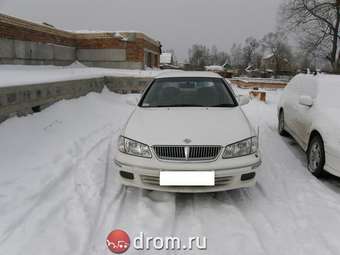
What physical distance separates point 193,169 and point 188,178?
0.35ft

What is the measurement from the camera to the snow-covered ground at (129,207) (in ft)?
8.66

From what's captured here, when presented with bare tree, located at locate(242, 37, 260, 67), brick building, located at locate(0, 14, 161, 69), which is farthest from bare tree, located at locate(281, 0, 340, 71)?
bare tree, located at locate(242, 37, 260, 67)

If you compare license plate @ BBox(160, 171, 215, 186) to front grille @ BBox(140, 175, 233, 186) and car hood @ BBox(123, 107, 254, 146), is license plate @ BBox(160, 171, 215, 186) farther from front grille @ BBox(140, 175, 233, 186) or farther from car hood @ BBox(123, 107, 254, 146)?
car hood @ BBox(123, 107, 254, 146)

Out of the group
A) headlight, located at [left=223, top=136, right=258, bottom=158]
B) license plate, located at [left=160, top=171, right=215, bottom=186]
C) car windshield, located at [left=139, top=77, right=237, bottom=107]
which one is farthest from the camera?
car windshield, located at [left=139, top=77, right=237, bottom=107]

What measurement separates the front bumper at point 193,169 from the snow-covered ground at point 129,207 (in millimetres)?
277

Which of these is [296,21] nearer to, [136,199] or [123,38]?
[123,38]

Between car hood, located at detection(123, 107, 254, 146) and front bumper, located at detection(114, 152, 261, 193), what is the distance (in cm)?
22

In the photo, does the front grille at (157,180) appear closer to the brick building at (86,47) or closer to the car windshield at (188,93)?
the car windshield at (188,93)

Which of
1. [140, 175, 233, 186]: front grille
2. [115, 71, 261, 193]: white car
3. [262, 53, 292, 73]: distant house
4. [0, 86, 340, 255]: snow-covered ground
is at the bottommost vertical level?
[0, 86, 340, 255]: snow-covered ground

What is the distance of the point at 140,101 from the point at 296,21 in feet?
106

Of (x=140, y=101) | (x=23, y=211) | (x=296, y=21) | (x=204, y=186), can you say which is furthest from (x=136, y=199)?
(x=296, y=21)

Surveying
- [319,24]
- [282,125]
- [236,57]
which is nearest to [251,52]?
[236,57]

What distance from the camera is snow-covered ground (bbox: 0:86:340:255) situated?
8.66ft

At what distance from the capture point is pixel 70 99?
7.57 meters
